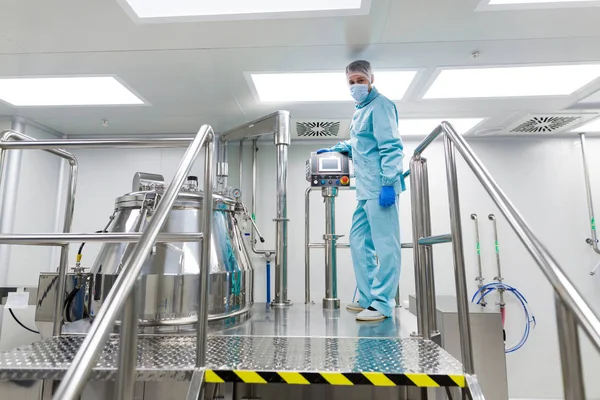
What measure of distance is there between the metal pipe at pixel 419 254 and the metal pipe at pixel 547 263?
0.43 metres

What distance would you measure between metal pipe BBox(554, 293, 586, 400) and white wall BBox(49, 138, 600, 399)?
106 inches

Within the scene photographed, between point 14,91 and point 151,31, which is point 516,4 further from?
point 14,91

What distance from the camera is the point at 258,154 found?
3.53 m

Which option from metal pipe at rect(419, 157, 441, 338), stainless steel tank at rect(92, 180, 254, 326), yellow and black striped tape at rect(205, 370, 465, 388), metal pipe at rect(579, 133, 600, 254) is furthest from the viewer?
metal pipe at rect(579, 133, 600, 254)

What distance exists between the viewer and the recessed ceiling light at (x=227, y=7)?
1.69 m

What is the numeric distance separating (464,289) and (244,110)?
96.1 inches

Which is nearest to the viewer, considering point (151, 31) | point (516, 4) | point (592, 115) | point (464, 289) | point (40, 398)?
point (464, 289)

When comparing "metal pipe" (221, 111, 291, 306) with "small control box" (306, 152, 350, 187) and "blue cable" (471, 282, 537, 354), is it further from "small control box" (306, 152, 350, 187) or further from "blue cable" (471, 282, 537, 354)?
"blue cable" (471, 282, 537, 354)

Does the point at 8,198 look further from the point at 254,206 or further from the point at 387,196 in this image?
the point at 387,196

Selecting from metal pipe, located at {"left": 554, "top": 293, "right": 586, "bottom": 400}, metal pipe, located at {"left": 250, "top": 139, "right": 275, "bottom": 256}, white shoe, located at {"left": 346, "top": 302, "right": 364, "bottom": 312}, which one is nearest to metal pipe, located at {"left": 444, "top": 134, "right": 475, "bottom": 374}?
metal pipe, located at {"left": 554, "top": 293, "right": 586, "bottom": 400}

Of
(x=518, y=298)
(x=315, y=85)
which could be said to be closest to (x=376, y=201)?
(x=315, y=85)

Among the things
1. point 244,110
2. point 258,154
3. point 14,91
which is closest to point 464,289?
point 244,110

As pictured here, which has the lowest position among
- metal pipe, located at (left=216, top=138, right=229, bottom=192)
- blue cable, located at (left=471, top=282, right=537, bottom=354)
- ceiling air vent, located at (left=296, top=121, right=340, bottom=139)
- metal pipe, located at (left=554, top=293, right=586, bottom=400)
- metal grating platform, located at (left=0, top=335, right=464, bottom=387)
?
blue cable, located at (left=471, top=282, right=537, bottom=354)

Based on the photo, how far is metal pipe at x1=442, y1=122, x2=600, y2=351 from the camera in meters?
0.59
